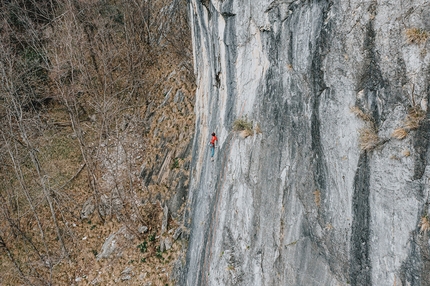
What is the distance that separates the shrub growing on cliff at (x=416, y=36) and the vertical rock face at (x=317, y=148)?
0.23 feet

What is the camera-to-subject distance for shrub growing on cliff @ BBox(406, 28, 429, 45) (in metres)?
4.83

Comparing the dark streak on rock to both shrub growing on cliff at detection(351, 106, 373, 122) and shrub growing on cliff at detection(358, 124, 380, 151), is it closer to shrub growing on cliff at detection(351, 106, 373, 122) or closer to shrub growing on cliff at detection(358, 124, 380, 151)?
shrub growing on cliff at detection(358, 124, 380, 151)

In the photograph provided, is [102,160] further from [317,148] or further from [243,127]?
[317,148]

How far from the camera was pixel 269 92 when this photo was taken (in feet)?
25.2

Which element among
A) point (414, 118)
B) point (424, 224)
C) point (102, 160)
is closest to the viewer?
point (424, 224)

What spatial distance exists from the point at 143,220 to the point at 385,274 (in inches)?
429

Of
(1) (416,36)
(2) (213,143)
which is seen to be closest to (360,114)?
(1) (416,36)

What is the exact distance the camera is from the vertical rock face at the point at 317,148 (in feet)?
16.5

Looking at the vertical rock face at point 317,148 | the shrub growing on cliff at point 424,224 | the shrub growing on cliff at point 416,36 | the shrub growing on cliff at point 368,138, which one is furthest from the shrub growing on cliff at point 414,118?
the shrub growing on cliff at point 424,224

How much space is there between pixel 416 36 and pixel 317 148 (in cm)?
248

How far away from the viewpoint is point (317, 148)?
6406 mm

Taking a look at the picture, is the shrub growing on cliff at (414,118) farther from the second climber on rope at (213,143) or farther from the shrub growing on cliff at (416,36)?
the second climber on rope at (213,143)

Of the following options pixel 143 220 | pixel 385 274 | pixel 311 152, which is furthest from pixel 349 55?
pixel 143 220

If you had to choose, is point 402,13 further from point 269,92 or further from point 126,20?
point 126,20
